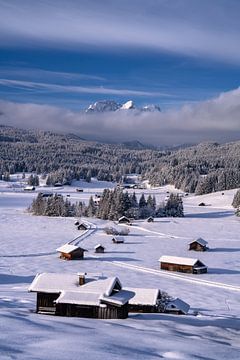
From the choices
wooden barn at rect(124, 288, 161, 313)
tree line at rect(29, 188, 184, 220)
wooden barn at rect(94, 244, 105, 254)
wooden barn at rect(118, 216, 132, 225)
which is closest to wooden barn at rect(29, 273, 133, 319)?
wooden barn at rect(124, 288, 161, 313)

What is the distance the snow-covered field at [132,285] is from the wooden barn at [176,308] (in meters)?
1.00

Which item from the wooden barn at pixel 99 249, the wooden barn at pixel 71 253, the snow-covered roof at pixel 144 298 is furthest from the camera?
the wooden barn at pixel 99 249

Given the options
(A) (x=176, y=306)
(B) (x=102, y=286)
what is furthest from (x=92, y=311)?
(A) (x=176, y=306)

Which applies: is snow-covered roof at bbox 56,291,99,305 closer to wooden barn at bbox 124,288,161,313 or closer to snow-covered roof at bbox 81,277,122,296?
snow-covered roof at bbox 81,277,122,296

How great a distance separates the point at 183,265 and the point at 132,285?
1188 centimetres

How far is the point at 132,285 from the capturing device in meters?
38.9

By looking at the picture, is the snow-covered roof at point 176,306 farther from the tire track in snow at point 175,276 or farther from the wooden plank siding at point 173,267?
the wooden plank siding at point 173,267

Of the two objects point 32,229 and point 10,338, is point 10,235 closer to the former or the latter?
point 32,229

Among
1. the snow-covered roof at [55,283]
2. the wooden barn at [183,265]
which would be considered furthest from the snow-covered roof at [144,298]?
the wooden barn at [183,265]

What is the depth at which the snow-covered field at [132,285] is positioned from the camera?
10.9m

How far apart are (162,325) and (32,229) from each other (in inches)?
2614

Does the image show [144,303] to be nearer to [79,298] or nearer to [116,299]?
[116,299]

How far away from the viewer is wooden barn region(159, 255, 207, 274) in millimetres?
48281

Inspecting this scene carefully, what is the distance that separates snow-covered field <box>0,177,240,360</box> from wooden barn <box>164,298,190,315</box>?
1.00 meters
